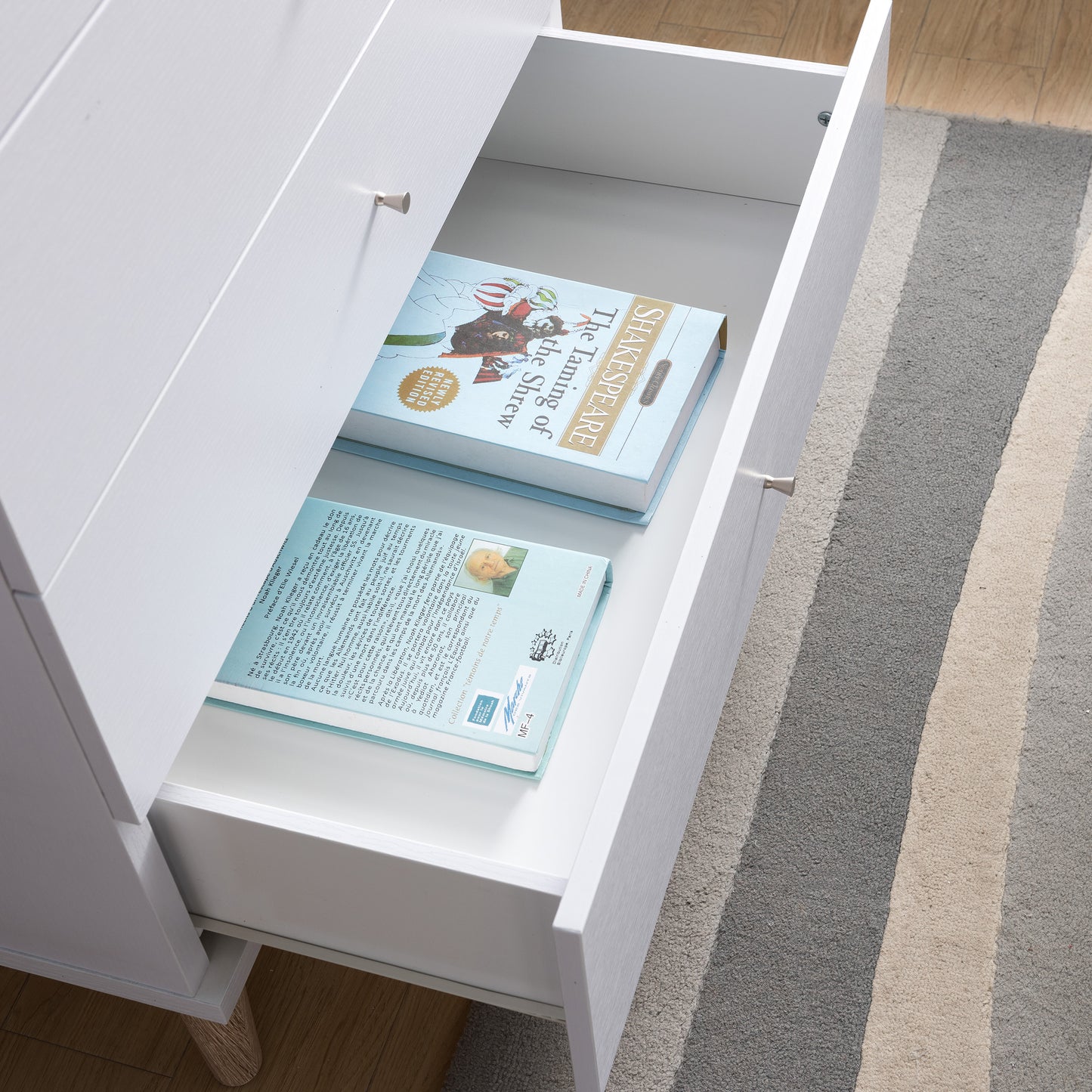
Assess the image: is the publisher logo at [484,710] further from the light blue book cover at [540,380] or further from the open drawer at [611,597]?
the light blue book cover at [540,380]

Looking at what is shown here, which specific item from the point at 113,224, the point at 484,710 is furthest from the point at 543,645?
the point at 113,224

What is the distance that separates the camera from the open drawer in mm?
606

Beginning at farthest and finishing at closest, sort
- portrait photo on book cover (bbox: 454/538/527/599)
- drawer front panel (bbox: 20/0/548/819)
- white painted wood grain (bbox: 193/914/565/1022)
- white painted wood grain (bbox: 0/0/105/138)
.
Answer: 1. portrait photo on book cover (bbox: 454/538/527/599)
2. white painted wood grain (bbox: 193/914/565/1022)
3. drawer front panel (bbox: 20/0/548/819)
4. white painted wood grain (bbox: 0/0/105/138)

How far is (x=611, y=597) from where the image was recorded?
0.80 metres

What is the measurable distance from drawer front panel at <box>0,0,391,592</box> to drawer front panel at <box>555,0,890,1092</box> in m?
0.27

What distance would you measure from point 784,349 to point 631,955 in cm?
38

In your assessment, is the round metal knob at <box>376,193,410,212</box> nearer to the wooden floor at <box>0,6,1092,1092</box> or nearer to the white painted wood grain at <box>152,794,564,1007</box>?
the white painted wood grain at <box>152,794,564,1007</box>

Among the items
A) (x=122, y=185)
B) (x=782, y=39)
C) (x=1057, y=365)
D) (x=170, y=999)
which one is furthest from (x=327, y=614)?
(x=782, y=39)

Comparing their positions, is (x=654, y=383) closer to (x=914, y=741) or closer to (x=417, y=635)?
(x=417, y=635)

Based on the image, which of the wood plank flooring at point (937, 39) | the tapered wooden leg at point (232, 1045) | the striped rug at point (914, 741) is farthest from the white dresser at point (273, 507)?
the wood plank flooring at point (937, 39)

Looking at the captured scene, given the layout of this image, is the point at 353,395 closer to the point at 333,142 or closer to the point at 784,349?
the point at 333,142

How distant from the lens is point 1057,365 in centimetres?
130

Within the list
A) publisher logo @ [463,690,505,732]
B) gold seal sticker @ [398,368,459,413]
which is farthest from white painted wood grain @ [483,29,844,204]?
publisher logo @ [463,690,505,732]

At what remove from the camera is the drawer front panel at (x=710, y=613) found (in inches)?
23.1
